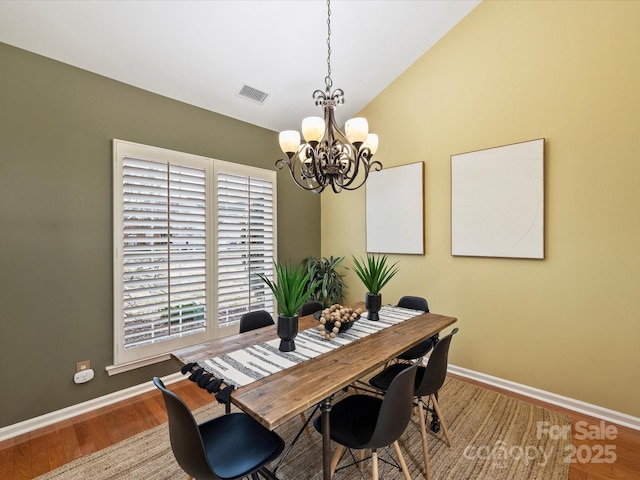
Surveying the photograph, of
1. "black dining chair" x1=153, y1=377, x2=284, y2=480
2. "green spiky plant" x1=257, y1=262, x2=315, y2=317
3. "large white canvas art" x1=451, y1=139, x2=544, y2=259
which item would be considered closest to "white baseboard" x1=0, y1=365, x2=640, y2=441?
"large white canvas art" x1=451, y1=139, x2=544, y2=259

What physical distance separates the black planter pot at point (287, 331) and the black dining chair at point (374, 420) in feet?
1.34

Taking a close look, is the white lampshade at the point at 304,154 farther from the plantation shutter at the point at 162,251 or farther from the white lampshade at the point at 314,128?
the plantation shutter at the point at 162,251

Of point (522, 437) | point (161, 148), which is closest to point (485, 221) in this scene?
point (522, 437)

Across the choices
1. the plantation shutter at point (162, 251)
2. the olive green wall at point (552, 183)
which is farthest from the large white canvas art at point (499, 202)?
the plantation shutter at point (162, 251)

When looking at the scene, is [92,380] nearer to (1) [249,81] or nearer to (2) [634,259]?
(1) [249,81]

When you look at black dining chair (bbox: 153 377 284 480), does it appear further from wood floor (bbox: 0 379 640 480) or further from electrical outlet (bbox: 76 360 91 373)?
electrical outlet (bbox: 76 360 91 373)

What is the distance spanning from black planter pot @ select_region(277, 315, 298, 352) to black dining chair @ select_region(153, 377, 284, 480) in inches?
16.0

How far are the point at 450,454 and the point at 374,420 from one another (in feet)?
2.66

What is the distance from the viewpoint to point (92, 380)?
99.5 inches

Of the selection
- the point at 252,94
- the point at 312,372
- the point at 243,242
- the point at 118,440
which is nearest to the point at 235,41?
the point at 252,94

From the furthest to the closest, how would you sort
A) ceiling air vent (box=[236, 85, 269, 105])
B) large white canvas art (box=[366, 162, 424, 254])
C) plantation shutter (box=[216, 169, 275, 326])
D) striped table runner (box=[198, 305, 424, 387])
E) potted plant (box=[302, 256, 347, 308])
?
potted plant (box=[302, 256, 347, 308]) → large white canvas art (box=[366, 162, 424, 254]) → plantation shutter (box=[216, 169, 275, 326]) → ceiling air vent (box=[236, 85, 269, 105]) → striped table runner (box=[198, 305, 424, 387])

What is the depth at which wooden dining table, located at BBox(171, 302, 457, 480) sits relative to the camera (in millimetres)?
1197

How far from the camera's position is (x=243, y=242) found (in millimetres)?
3436

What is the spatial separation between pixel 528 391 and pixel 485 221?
5.19ft
